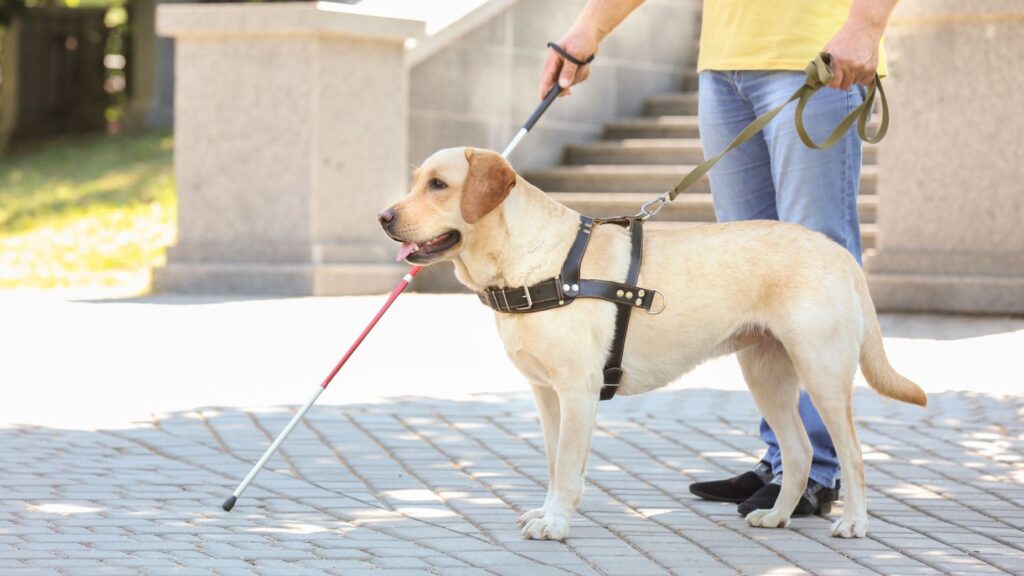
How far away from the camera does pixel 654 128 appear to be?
14.6m

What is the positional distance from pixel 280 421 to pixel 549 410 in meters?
2.20

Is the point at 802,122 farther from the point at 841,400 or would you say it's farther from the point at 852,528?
the point at 852,528

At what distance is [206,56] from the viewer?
41.0ft

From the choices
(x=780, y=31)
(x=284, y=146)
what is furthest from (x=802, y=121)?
(x=284, y=146)

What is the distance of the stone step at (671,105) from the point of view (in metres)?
15.0

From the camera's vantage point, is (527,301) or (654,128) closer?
(527,301)

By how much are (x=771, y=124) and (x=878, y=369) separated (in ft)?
3.29

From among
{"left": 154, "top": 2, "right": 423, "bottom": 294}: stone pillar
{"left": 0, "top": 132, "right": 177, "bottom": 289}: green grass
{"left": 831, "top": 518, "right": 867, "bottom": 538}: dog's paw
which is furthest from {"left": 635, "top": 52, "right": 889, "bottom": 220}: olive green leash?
{"left": 0, "top": 132, "right": 177, "bottom": 289}: green grass

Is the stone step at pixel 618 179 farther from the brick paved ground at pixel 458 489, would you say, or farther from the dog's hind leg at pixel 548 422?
the dog's hind leg at pixel 548 422

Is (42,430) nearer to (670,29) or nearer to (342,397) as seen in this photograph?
(342,397)

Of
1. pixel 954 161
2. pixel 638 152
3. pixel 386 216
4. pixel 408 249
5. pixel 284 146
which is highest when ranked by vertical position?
pixel 386 216

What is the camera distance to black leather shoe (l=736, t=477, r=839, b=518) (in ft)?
18.0

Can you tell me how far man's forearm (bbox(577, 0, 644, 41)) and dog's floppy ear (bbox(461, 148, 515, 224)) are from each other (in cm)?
106

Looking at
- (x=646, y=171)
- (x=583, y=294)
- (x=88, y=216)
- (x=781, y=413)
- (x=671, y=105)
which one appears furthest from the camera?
(x=88, y=216)
